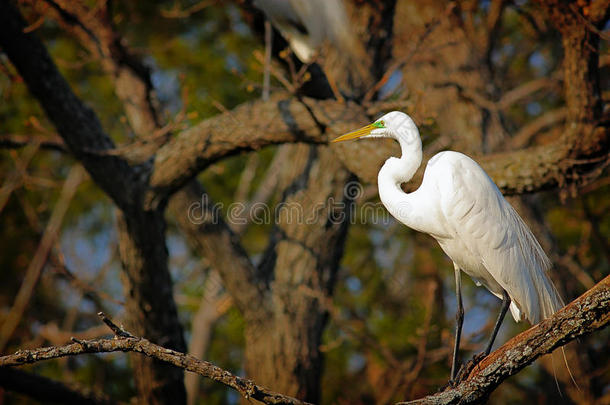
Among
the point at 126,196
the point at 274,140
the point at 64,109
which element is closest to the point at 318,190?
the point at 274,140

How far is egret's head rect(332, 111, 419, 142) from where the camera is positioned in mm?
2318

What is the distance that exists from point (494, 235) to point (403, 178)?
429 mm

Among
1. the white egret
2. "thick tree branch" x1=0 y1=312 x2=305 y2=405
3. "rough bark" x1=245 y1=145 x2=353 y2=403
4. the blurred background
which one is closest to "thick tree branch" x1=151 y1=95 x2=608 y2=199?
the blurred background

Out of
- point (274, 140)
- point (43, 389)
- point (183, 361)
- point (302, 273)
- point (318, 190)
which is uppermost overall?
point (318, 190)

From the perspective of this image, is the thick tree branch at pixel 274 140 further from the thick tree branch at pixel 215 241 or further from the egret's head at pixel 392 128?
the thick tree branch at pixel 215 241

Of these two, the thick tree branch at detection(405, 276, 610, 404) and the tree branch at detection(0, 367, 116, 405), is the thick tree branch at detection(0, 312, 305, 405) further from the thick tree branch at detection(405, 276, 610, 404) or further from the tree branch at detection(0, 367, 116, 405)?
the tree branch at detection(0, 367, 116, 405)

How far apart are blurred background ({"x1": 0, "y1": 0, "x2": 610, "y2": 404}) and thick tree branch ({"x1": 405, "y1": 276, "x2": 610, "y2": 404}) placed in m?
0.91

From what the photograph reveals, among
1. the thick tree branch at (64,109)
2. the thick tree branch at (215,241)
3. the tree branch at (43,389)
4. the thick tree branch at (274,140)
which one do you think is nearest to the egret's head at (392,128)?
the thick tree branch at (274,140)

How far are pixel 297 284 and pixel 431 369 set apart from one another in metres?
1.74

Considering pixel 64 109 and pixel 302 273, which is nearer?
pixel 64 109

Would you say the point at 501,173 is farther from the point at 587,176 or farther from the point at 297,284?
Result: the point at 297,284

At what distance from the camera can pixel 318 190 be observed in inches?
160

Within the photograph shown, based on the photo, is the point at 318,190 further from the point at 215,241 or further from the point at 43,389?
the point at 43,389

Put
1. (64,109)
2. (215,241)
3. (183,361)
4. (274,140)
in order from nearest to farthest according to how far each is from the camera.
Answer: (183,361) < (64,109) < (274,140) < (215,241)
